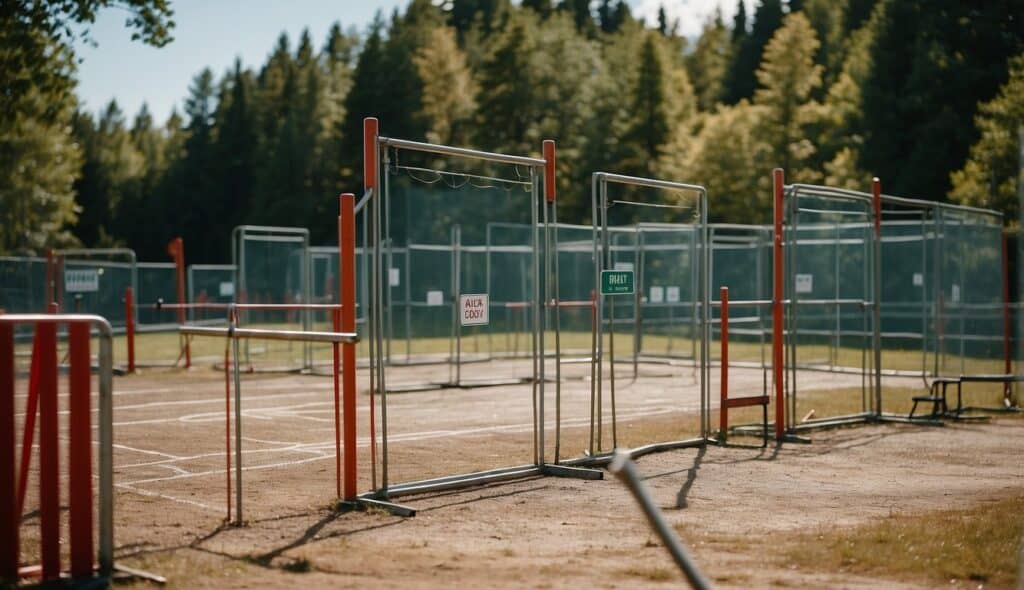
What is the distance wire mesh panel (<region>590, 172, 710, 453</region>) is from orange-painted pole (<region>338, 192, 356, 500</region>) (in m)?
3.10

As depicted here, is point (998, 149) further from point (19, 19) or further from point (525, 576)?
point (525, 576)

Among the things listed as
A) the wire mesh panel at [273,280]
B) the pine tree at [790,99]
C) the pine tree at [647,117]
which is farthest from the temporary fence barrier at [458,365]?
the pine tree at [647,117]

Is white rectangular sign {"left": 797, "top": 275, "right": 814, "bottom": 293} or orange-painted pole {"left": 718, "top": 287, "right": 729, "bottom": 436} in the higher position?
white rectangular sign {"left": 797, "top": 275, "right": 814, "bottom": 293}

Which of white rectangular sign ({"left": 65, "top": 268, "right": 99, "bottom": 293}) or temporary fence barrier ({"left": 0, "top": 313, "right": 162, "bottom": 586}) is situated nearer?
temporary fence barrier ({"left": 0, "top": 313, "right": 162, "bottom": 586})

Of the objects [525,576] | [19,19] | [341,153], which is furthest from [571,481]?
[341,153]

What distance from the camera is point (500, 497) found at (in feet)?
33.0

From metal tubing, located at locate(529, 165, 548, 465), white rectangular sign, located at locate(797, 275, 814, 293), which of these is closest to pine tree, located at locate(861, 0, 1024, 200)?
white rectangular sign, located at locate(797, 275, 814, 293)

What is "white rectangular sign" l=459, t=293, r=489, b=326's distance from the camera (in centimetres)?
1091

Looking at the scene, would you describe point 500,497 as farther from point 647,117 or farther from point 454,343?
point 647,117

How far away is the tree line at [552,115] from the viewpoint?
4334 centimetres

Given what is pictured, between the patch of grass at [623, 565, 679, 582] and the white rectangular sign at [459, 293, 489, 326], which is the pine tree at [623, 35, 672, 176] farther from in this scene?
the patch of grass at [623, 565, 679, 582]

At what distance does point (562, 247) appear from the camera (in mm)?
28094

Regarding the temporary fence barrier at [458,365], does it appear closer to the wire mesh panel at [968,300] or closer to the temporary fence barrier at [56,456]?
the temporary fence barrier at [56,456]

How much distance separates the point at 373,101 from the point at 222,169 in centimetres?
1870
